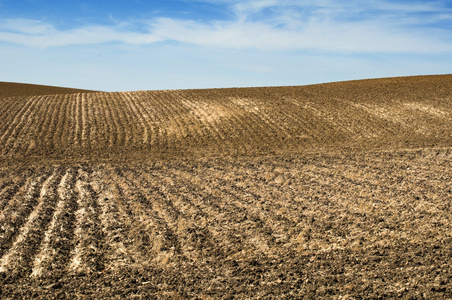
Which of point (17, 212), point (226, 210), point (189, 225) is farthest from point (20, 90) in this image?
point (189, 225)

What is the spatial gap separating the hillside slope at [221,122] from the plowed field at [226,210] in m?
0.17

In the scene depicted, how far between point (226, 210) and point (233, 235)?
142 cm

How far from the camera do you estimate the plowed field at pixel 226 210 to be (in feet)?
18.0

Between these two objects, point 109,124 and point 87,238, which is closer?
point 87,238

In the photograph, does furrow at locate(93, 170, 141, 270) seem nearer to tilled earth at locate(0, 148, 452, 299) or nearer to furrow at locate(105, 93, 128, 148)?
tilled earth at locate(0, 148, 452, 299)

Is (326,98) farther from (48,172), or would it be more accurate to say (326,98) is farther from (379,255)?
(379,255)

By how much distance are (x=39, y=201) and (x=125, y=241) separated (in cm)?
387

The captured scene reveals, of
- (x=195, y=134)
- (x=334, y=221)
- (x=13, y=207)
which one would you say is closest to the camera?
(x=334, y=221)

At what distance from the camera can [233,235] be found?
7133 mm

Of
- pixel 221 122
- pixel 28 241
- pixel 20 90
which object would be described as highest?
pixel 20 90

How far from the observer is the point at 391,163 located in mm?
13016

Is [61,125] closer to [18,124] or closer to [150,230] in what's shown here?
[18,124]

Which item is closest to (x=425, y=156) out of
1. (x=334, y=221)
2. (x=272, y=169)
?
(x=272, y=169)

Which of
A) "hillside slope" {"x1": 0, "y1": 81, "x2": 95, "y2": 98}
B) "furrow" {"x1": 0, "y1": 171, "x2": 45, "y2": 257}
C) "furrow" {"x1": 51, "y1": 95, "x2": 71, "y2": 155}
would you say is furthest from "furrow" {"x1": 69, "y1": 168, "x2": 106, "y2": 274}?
"hillside slope" {"x1": 0, "y1": 81, "x2": 95, "y2": 98}
